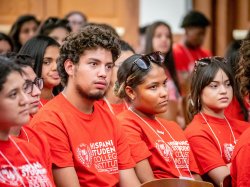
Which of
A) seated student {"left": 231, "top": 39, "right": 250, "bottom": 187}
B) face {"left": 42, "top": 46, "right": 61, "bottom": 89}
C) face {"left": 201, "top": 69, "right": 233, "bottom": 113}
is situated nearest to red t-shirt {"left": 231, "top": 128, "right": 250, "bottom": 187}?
seated student {"left": 231, "top": 39, "right": 250, "bottom": 187}

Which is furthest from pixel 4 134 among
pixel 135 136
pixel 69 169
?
pixel 135 136

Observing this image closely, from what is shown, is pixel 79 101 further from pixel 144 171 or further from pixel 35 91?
pixel 144 171

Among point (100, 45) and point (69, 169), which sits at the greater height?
point (100, 45)

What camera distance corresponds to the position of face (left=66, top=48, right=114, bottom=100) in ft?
9.59

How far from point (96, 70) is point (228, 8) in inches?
171

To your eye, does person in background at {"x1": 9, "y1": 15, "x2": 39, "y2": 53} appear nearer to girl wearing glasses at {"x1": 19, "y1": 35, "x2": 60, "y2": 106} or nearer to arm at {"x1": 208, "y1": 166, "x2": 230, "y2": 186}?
girl wearing glasses at {"x1": 19, "y1": 35, "x2": 60, "y2": 106}

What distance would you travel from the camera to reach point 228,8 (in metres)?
7.06

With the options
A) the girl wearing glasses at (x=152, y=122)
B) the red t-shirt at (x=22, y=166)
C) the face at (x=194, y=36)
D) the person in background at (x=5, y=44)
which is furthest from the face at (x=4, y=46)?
the face at (x=194, y=36)

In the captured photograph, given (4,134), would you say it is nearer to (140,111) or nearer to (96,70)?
(96,70)

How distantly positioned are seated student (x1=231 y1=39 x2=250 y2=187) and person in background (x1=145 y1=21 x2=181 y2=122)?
205cm

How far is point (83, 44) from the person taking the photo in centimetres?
298

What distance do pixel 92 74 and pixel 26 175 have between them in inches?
25.0

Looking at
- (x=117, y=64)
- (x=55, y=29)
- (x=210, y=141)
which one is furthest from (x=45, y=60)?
(x=55, y=29)

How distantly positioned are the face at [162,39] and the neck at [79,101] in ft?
7.29
